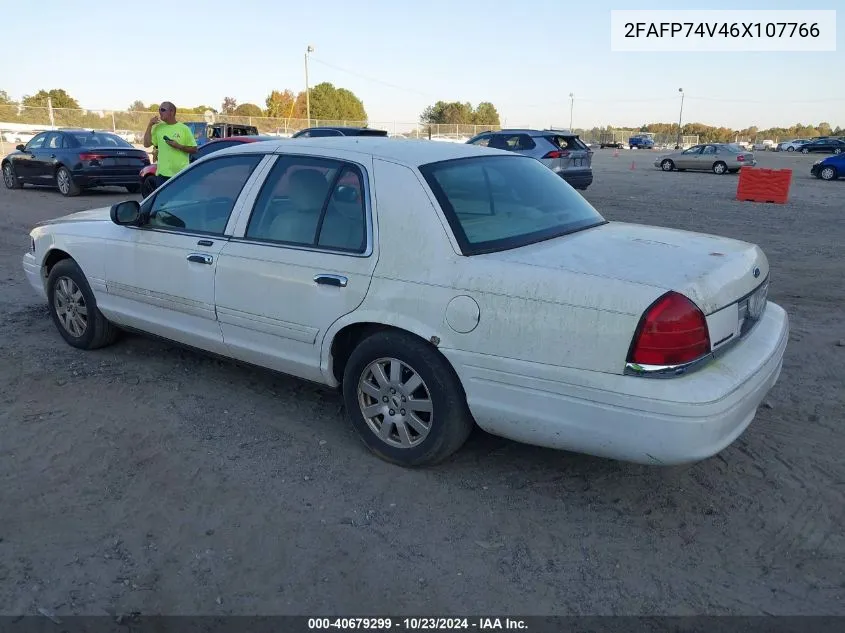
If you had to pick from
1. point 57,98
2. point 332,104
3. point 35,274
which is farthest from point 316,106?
point 35,274

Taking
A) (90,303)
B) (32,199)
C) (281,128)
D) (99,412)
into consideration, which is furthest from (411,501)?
(281,128)

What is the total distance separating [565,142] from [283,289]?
14659 mm

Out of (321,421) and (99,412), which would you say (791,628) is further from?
(99,412)

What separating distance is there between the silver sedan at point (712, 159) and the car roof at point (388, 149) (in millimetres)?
28334

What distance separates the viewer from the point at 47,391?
14.8ft

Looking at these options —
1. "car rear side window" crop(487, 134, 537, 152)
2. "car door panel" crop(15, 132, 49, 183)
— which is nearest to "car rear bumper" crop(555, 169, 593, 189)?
"car rear side window" crop(487, 134, 537, 152)

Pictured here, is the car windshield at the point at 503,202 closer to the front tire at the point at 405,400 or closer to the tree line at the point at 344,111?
the front tire at the point at 405,400

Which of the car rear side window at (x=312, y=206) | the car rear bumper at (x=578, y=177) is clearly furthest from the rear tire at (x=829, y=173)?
the car rear side window at (x=312, y=206)

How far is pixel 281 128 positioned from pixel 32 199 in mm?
33305

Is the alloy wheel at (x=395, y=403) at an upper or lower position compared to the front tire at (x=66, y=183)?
lower

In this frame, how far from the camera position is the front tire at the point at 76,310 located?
5.05 meters

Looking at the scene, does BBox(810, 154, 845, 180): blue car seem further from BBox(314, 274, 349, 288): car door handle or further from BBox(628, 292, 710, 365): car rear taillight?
BBox(314, 274, 349, 288): car door handle

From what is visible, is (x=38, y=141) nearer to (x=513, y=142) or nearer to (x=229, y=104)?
(x=513, y=142)

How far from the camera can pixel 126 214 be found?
14.9ft
